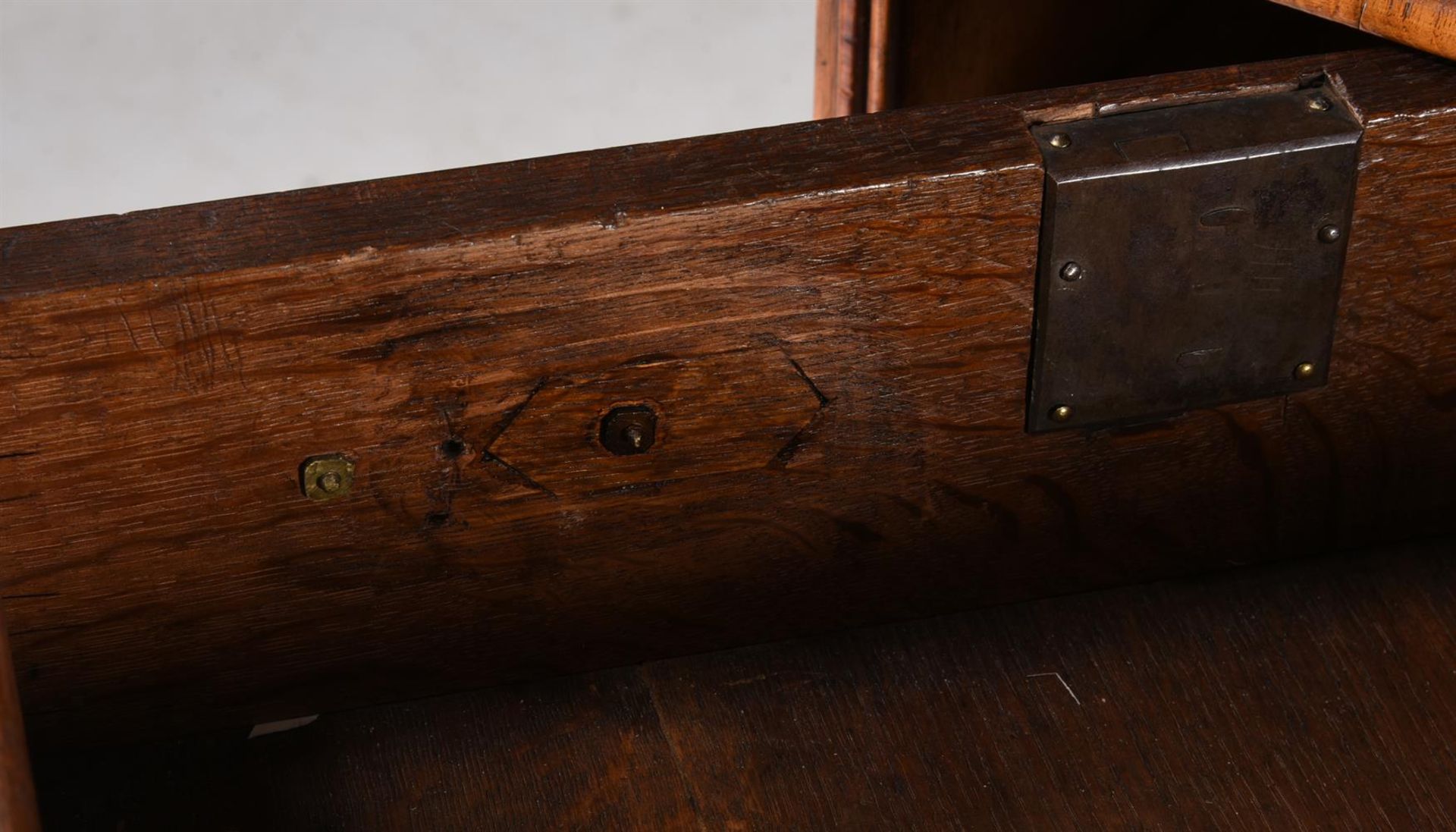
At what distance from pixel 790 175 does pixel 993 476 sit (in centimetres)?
24

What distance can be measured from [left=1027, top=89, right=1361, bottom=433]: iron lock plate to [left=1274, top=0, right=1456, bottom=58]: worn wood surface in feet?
0.23

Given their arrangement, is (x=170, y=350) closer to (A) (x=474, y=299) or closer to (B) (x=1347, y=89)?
(A) (x=474, y=299)

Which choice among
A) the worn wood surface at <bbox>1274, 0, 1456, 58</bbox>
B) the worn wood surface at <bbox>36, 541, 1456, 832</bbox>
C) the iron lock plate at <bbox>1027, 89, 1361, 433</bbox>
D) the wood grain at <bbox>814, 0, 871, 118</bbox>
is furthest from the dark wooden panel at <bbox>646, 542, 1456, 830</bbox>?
the wood grain at <bbox>814, 0, 871, 118</bbox>

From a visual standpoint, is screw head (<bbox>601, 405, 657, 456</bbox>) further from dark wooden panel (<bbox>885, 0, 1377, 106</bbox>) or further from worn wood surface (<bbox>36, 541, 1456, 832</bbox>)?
dark wooden panel (<bbox>885, 0, 1377, 106</bbox>)

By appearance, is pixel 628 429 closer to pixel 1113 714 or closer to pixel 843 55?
pixel 1113 714

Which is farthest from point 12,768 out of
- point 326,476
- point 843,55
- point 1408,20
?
point 843,55

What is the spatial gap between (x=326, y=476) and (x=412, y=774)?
7.8 inches

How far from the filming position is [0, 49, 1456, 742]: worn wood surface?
2.39 ft

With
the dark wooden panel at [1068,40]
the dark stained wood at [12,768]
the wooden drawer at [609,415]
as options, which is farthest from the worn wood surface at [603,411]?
the dark wooden panel at [1068,40]

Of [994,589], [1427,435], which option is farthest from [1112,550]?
[1427,435]

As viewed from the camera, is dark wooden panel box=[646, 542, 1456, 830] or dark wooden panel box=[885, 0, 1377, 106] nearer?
dark wooden panel box=[646, 542, 1456, 830]

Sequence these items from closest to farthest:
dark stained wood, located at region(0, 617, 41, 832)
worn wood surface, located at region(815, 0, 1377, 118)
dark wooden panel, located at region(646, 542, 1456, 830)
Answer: dark stained wood, located at region(0, 617, 41, 832) < dark wooden panel, located at region(646, 542, 1456, 830) < worn wood surface, located at region(815, 0, 1377, 118)

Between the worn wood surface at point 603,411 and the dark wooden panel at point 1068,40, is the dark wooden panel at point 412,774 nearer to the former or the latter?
the worn wood surface at point 603,411

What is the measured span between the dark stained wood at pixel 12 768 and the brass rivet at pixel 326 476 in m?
0.21
